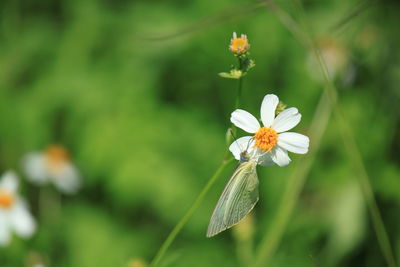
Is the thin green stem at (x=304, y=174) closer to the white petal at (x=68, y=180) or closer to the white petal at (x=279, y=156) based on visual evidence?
the white petal at (x=279, y=156)

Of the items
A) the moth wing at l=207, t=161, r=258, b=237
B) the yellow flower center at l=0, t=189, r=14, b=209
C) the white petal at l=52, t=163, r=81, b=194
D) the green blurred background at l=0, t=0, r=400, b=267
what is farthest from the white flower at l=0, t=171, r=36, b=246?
the moth wing at l=207, t=161, r=258, b=237

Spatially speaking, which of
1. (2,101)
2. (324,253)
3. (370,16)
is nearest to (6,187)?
(2,101)

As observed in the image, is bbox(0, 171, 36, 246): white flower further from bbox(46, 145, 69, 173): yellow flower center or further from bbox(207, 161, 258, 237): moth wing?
bbox(207, 161, 258, 237): moth wing

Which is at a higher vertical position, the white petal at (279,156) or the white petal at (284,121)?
the white petal at (284,121)

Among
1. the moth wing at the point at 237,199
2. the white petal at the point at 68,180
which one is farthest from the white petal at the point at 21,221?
the moth wing at the point at 237,199

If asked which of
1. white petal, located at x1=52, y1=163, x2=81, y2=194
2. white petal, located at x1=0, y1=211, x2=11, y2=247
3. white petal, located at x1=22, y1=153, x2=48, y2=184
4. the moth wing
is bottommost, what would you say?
the moth wing

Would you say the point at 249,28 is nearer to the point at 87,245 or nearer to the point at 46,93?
the point at 46,93
